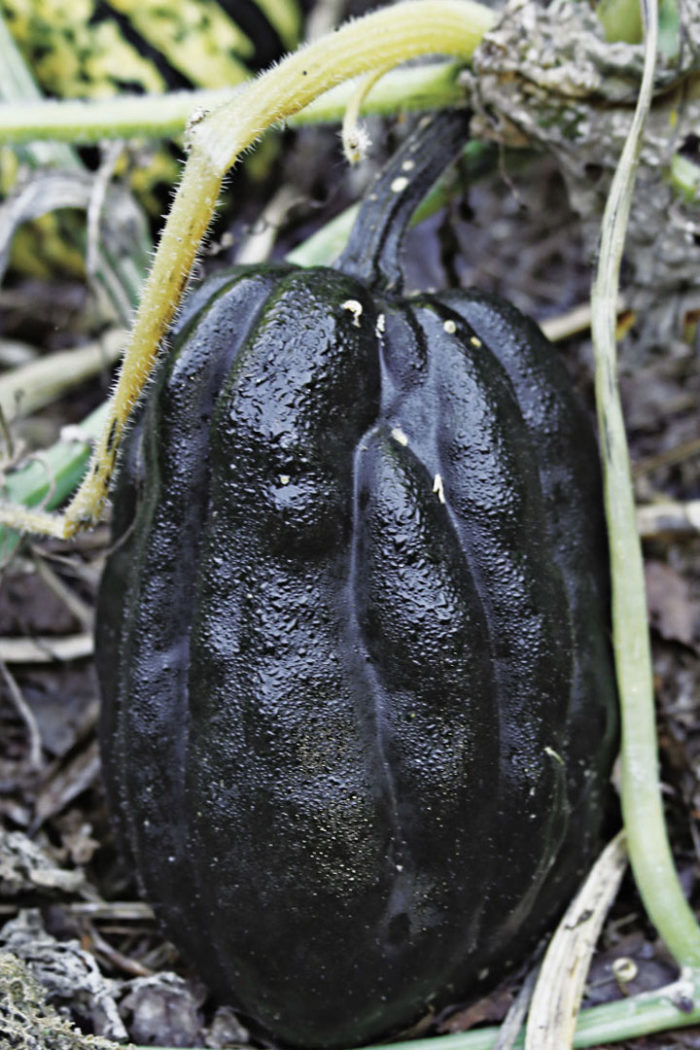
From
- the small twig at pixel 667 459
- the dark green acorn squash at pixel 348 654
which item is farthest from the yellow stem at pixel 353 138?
the small twig at pixel 667 459

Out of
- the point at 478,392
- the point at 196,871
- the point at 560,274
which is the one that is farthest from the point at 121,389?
the point at 560,274

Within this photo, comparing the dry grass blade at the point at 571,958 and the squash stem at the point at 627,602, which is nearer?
the dry grass blade at the point at 571,958

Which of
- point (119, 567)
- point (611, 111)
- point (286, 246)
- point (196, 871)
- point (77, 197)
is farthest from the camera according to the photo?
point (286, 246)

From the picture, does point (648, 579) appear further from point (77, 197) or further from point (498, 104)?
point (77, 197)

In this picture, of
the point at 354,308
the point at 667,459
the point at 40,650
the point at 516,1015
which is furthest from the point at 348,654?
the point at 667,459

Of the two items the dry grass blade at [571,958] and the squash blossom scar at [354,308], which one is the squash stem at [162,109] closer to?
the squash blossom scar at [354,308]
